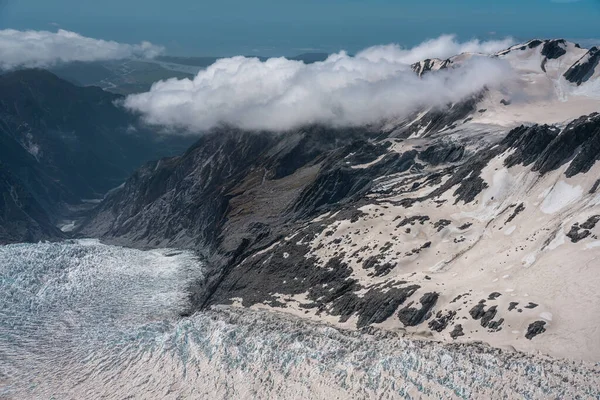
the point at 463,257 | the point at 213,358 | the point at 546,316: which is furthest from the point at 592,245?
the point at 213,358

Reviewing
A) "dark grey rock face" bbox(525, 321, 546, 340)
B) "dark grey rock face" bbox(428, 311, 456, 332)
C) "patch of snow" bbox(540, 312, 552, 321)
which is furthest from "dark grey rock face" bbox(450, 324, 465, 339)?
"patch of snow" bbox(540, 312, 552, 321)

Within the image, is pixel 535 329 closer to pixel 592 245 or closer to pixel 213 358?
pixel 592 245

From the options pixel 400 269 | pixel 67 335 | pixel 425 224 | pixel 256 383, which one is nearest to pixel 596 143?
pixel 425 224

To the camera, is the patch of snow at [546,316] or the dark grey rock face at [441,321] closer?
the patch of snow at [546,316]

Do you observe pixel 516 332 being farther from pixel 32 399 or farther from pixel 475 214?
pixel 32 399

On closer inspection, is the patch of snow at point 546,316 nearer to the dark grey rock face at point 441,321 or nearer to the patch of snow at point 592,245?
the dark grey rock face at point 441,321

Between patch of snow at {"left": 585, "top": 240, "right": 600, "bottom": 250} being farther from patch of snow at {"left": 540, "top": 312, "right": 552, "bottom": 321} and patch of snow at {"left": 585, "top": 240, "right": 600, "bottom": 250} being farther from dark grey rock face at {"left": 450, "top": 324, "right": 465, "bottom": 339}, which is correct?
dark grey rock face at {"left": 450, "top": 324, "right": 465, "bottom": 339}

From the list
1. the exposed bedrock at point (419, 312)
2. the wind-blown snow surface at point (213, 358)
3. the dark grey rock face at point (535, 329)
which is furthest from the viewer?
the exposed bedrock at point (419, 312)

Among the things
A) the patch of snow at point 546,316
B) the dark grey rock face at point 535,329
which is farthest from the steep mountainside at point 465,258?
the patch of snow at point 546,316
